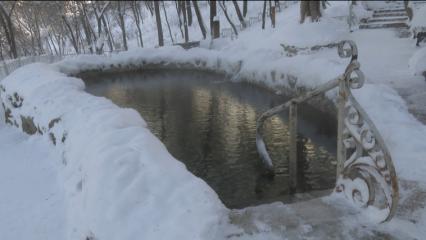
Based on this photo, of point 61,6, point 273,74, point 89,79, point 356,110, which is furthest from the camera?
point 61,6

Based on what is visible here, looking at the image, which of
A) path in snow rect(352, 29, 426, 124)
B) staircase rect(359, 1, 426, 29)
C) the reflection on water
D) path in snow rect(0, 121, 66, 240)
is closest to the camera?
path in snow rect(0, 121, 66, 240)

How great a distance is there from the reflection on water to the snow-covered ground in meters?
1.43

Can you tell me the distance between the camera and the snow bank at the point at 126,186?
362 centimetres

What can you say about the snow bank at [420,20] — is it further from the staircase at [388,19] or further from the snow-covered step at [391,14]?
the snow-covered step at [391,14]

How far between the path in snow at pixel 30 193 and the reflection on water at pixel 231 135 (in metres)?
2.62

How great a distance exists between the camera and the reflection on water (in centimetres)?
735

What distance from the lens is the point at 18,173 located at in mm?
7254

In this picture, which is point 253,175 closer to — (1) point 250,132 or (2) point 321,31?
(1) point 250,132

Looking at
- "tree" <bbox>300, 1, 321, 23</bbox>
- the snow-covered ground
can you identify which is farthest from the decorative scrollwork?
"tree" <bbox>300, 1, 321, 23</bbox>

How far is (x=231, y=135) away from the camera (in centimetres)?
1020

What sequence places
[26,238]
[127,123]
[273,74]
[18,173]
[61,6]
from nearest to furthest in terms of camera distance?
[26,238], [127,123], [18,173], [273,74], [61,6]

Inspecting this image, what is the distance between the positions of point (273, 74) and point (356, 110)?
11.0 metres

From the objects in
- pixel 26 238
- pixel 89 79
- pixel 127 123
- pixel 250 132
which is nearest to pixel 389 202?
pixel 127 123

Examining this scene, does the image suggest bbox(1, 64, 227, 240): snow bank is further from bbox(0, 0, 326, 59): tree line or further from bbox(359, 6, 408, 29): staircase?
bbox(0, 0, 326, 59): tree line
